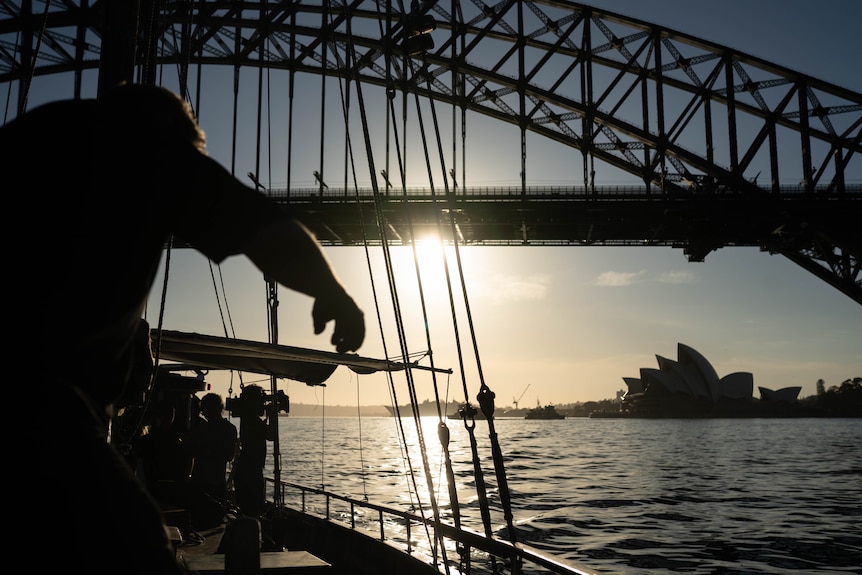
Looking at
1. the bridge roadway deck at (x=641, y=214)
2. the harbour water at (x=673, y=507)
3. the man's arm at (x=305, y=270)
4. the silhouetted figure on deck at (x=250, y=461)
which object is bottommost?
the harbour water at (x=673, y=507)

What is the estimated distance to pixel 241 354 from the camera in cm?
539

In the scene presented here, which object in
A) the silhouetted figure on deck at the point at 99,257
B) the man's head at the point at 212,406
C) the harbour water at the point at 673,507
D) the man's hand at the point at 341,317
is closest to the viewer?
the silhouetted figure on deck at the point at 99,257

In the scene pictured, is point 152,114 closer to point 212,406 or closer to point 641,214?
point 212,406

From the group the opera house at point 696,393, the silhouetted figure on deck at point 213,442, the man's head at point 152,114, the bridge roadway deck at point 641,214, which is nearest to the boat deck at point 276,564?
the silhouetted figure on deck at point 213,442

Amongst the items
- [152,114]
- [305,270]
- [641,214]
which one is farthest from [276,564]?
[641,214]

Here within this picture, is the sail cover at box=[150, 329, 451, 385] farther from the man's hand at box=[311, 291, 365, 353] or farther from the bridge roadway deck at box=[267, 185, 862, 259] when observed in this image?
the bridge roadway deck at box=[267, 185, 862, 259]

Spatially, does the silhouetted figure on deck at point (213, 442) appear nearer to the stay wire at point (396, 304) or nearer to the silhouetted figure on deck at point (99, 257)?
the stay wire at point (396, 304)

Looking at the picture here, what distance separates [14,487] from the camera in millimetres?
1088

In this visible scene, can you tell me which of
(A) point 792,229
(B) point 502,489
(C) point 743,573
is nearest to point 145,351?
(B) point 502,489

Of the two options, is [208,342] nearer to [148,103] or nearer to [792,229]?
[148,103]

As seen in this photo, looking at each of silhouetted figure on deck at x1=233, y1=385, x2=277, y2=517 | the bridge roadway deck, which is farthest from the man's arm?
the bridge roadway deck

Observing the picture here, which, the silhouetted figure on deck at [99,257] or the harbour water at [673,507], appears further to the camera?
the harbour water at [673,507]

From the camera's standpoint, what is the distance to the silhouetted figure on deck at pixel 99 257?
113 centimetres

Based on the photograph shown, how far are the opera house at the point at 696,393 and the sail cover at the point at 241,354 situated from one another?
411 ft
